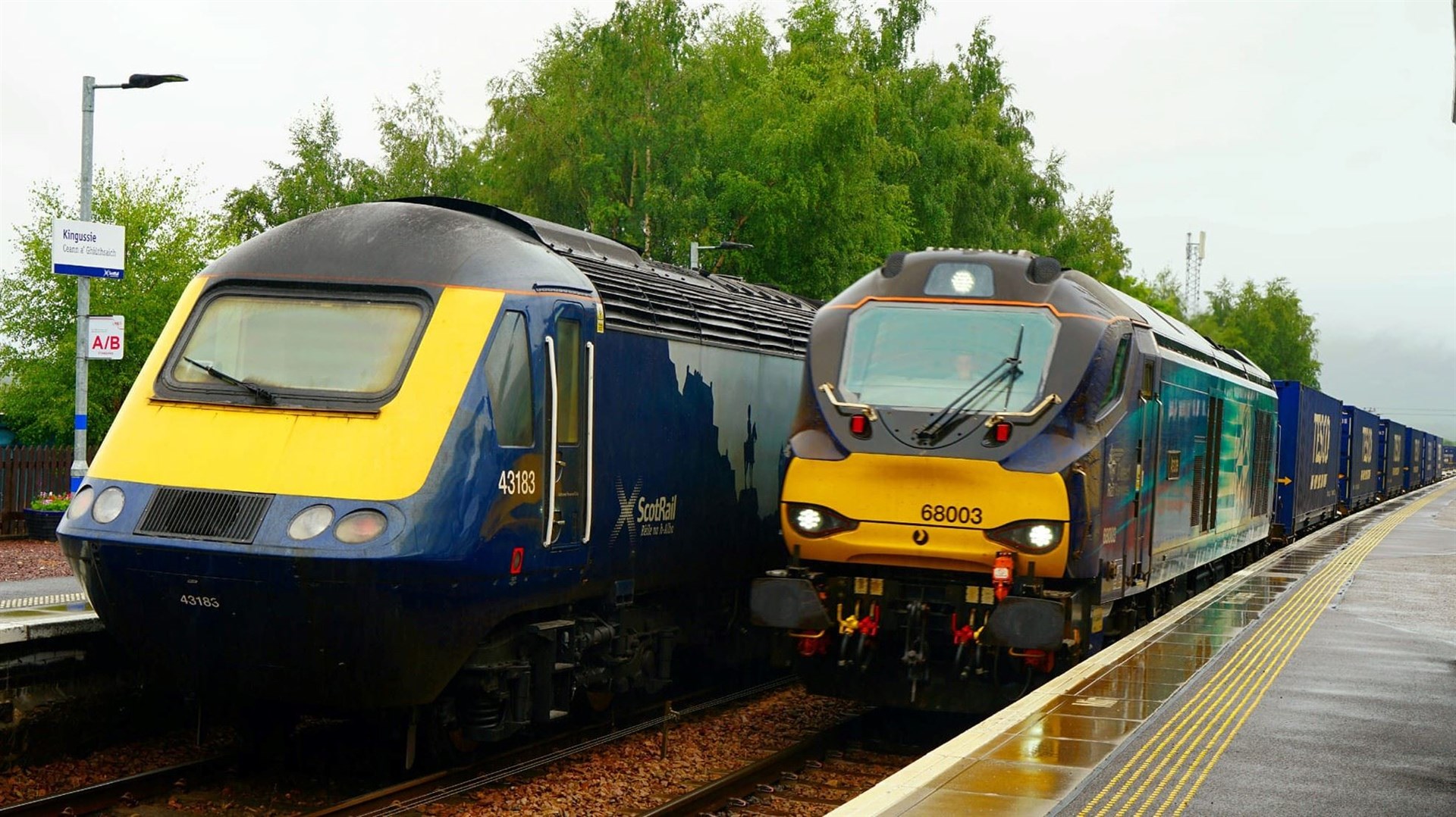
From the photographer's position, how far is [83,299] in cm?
1967

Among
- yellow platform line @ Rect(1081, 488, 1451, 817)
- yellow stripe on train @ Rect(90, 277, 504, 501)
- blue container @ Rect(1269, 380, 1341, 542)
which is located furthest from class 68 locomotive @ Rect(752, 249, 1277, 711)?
blue container @ Rect(1269, 380, 1341, 542)

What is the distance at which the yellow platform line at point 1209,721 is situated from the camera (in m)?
7.27

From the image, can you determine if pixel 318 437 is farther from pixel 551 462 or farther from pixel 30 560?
pixel 30 560

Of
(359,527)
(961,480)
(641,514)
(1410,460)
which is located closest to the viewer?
(359,527)

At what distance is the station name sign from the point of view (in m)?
18.4

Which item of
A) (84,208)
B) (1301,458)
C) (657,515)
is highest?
(84,208)

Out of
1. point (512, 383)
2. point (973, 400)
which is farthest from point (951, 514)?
point (512, 383)

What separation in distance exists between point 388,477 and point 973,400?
4.33m

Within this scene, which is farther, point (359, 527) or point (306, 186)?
point (306, 186)

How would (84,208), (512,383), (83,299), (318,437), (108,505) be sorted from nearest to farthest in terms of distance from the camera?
(318,437) → (108,505) → (512,383) → (83,299) → (84,208)

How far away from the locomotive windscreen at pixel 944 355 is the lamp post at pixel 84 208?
35.6 feet

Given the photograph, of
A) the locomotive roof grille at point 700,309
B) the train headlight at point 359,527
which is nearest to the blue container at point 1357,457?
the locomotive roof grille at point 700,309

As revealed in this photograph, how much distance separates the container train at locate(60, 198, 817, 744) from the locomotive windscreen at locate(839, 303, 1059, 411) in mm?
1730

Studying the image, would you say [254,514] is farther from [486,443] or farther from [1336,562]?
[1336,562]
